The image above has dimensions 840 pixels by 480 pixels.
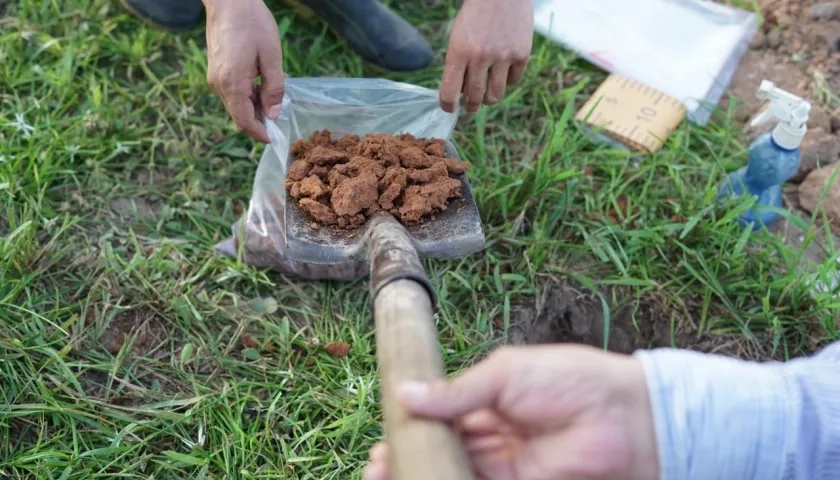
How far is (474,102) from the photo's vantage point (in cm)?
168

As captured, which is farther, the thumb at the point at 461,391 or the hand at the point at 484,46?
the hand at the point at 484,46

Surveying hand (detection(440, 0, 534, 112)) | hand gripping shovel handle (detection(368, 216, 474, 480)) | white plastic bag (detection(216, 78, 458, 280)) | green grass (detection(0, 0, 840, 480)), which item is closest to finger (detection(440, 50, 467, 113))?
hand (detection(440, 0, 534, 112))

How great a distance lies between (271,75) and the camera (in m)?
1.50

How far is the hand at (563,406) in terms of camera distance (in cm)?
92

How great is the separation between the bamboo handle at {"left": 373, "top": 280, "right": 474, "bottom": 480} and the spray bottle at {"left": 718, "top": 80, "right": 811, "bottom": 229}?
1.05 metres

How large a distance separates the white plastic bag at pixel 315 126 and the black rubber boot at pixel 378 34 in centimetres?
35

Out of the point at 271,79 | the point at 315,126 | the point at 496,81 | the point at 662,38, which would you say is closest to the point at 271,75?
the point at 271,79

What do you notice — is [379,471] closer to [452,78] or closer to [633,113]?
[452,78]

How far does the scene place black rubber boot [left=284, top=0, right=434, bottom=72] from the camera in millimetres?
2094

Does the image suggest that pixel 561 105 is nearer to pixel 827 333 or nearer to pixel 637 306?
pixel 637 306

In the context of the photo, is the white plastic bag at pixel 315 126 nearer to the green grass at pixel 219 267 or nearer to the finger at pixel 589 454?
the green grass at pixel 219 267

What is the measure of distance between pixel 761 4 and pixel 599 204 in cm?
107

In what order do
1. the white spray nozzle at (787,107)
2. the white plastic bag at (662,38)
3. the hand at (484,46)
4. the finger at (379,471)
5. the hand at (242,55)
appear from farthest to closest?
the white plastic bag at (662,38) < the white spray nozzle at (787,107) < the hand at (484,46) < the hand at (242,55) < the finger at (379,471)

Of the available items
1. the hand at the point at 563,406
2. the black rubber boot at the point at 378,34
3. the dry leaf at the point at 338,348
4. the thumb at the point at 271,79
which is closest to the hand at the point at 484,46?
the thumb at the point at 271,79
